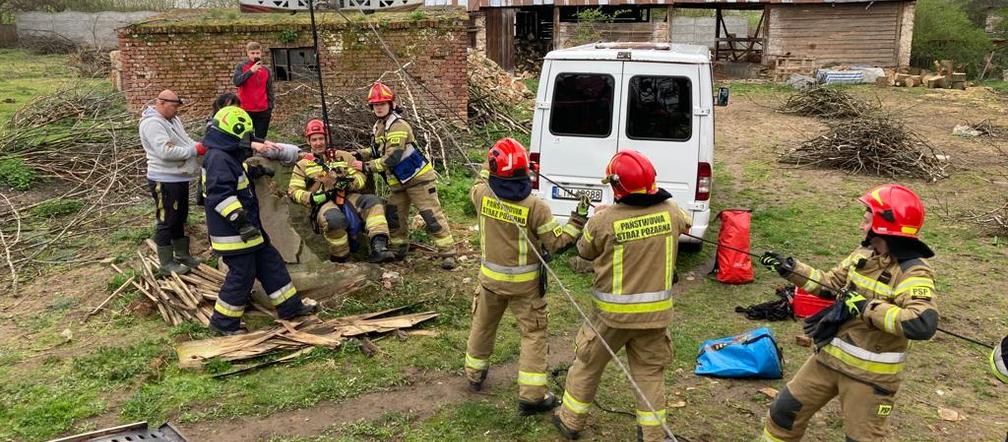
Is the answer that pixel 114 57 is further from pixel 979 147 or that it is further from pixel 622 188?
pixel 979 147

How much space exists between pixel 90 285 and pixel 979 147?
15144 mm

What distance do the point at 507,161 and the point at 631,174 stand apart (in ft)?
3.11

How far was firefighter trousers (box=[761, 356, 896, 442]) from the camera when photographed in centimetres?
359

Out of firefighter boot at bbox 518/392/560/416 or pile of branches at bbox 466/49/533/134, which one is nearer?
firefighter boot at bbox 518/392/560/416

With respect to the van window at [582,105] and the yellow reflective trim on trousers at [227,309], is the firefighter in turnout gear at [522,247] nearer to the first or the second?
the yellow reflective trim on trousers at [227,309]

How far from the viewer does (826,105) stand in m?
16.8

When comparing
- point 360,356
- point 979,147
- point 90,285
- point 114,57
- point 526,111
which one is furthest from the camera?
point 114,57

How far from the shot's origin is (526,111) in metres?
16.8

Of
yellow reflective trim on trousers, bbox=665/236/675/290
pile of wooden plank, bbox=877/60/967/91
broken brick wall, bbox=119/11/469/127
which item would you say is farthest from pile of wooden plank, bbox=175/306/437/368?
pile of wooden plank, bbox=877/60/967/91

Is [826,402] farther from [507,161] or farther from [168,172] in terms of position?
[168,172]

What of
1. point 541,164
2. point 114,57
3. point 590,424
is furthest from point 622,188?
point 114,57

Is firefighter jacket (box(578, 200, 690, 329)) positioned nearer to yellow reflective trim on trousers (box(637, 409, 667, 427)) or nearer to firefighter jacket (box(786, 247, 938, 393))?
yellow reflective trim on trousers (box(637, 409, 667, 427))

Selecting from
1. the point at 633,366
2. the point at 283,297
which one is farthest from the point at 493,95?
the point at 633,366

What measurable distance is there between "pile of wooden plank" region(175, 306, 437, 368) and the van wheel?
10.5 ft
